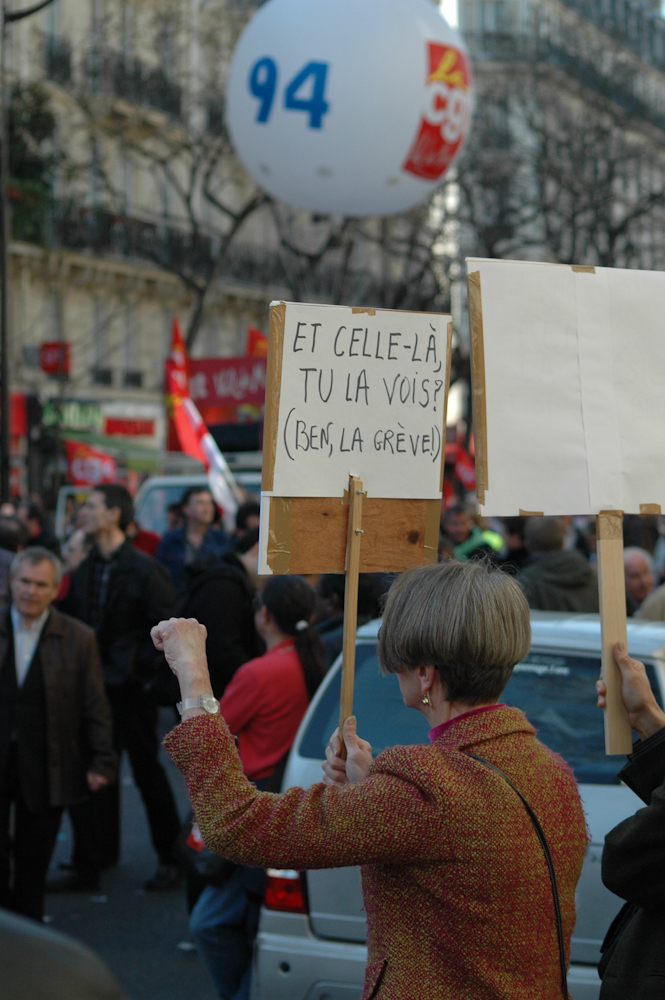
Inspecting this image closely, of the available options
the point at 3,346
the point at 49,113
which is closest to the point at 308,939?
the point at 3,346

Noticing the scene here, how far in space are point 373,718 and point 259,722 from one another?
1.93 feet

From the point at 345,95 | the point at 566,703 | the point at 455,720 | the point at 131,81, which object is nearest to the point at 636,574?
the point at 566,703

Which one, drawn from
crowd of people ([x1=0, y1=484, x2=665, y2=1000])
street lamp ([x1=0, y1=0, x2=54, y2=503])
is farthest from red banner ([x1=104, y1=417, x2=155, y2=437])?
crowd of people ([x1=0, y1=484, x2=665, y2=1000])

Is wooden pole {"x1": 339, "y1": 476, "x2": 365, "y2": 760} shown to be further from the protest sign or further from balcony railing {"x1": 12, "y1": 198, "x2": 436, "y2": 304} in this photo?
balcony railing {"x1": 12, "y1": 198, "x2": 436, "y2": 304}

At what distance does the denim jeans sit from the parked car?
256 mm

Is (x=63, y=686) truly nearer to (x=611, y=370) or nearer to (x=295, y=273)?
(x=611, y=370)

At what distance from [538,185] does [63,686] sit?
26089 mm

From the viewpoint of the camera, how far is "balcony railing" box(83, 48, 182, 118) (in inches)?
1128

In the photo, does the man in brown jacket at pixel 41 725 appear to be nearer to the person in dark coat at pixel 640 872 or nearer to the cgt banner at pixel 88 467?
the person in dark coat at pixel 640 872

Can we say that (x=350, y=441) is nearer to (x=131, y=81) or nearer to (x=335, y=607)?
(x=335, y=607)

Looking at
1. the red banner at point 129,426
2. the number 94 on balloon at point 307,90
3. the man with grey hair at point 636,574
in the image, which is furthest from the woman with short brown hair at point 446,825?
the red banner at point 129,426

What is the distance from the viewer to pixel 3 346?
1469 centimetres

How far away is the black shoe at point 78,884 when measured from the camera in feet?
20.6

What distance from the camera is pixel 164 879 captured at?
20.7 ft
